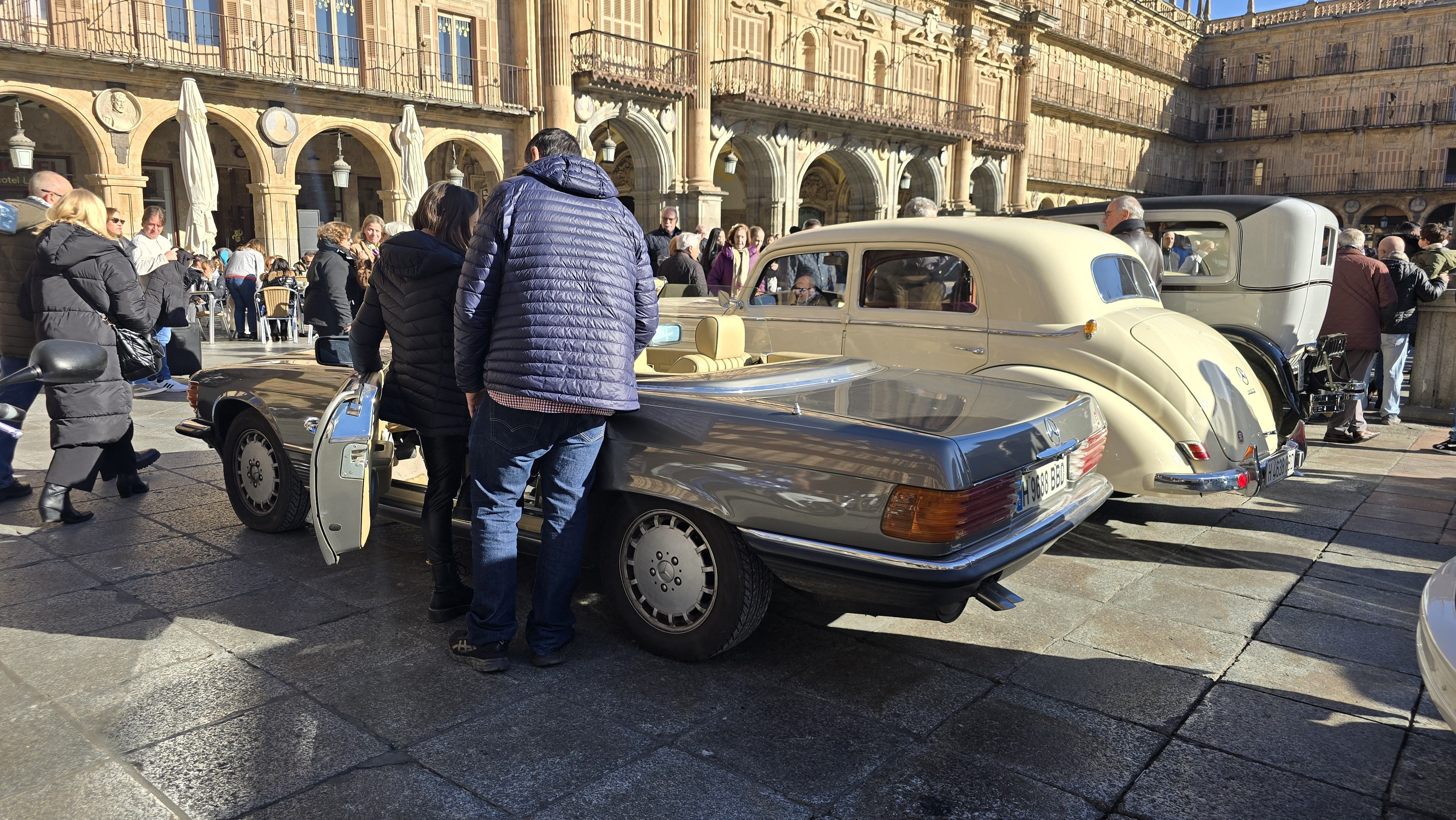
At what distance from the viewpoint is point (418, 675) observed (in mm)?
3246

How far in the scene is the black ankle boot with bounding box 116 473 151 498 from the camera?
564 centimetres

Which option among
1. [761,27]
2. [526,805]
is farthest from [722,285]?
[761,27]

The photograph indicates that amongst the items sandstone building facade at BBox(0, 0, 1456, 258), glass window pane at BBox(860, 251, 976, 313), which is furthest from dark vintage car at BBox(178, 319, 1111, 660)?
sandstone building facade at BBox(0, 0, 1456, 258)

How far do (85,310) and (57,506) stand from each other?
1045 millimetres

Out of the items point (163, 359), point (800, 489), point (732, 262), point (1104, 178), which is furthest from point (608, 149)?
point (1104, 178)

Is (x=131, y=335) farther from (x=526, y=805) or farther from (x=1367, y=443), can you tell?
(x=1367, y=443)

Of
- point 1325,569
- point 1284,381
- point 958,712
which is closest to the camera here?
point 958,712

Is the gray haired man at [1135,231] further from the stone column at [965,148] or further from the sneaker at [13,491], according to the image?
the stone column at [965,148]

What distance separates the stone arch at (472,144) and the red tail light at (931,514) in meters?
18.9

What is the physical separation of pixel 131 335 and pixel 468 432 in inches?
117

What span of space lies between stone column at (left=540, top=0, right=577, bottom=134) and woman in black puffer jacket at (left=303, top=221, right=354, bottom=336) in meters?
13.5

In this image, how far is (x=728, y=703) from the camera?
3074 millimetres

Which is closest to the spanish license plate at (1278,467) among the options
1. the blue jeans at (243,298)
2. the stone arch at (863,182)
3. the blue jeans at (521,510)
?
the blue jeans at (521,510)

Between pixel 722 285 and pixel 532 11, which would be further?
pixel 532 11
